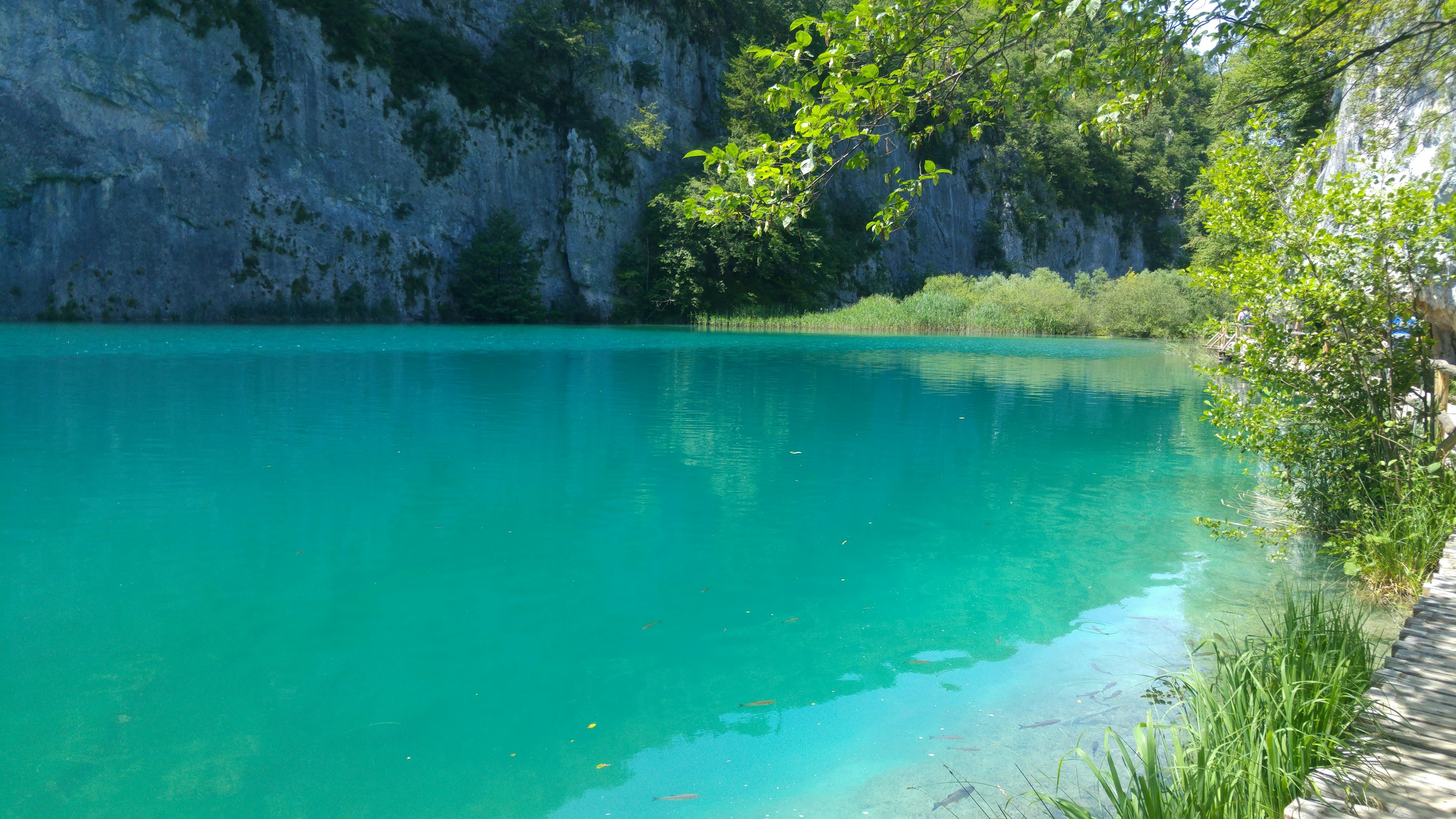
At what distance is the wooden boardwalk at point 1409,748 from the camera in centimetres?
248

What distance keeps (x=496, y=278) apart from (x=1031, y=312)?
76.7 feet

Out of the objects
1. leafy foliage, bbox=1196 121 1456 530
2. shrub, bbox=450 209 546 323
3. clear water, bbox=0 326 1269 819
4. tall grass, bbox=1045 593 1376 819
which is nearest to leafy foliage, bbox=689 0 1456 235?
leafy foliage, bbox=1196 121 1456 530

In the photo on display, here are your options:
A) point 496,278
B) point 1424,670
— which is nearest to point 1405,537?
point 1424,670

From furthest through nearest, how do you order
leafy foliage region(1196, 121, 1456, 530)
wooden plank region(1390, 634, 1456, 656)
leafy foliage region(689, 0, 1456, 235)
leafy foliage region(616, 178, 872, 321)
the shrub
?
1. leafy foliage region(616, 178, 872, 321)
2. the shrub
3. leafy foliage region(1196, 121, 1456, 530)
4. leafy foliage region(689, 0, 1456, 235)
5. wooden plank region(1390, 634, 1456, 656)

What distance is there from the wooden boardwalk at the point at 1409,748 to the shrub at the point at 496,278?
3676 cm

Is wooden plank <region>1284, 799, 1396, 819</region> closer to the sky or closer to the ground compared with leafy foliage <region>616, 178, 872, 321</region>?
closer to the ground

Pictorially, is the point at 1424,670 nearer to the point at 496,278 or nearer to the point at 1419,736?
the point at 1419,736

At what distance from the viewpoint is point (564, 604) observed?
205 inches

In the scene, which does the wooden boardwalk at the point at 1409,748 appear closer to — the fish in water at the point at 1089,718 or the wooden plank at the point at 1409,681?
the wooden plank at the point at 1409,681

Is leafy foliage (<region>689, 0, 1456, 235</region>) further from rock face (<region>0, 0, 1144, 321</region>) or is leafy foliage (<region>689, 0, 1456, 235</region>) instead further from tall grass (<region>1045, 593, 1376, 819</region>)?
rock face (<region>0, 0, 1144, 321</region>)

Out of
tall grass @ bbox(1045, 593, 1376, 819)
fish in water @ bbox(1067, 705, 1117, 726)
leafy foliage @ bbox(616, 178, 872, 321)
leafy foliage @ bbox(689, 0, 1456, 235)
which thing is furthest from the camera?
leafy foliage @ bbox(616, 178, 872, 321)

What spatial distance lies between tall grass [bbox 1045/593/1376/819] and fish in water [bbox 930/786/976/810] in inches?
13.2

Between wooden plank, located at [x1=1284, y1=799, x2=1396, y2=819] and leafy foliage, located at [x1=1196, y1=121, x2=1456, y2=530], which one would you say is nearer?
wooden plank, located at [x1=1284, y1=799, x2=1396, y2=819]

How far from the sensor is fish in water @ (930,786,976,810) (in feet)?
11.0
